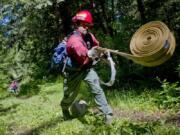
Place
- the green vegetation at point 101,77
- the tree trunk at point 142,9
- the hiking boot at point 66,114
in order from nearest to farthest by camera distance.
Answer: the green vegetation at point 101,77, the hiking boot at point 66,114, the tree trunk at point 142,9

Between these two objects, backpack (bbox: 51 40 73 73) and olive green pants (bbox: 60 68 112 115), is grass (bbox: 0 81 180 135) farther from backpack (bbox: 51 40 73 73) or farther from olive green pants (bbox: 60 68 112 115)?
backpack (bbox: 51 40 73 73)

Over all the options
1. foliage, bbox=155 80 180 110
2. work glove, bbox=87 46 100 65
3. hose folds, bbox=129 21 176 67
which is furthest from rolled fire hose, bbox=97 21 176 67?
foliage, bbox=155 80 180 110

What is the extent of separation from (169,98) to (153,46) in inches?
151

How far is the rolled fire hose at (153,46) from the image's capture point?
7367 millimetres

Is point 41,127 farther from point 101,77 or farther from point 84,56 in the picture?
point 101,77

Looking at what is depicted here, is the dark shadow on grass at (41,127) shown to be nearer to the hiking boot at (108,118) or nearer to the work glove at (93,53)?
the hiking boot at (108,118)

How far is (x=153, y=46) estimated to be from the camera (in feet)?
24.6

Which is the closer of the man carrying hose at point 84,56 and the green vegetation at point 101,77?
the man carrying hose at point 84,56

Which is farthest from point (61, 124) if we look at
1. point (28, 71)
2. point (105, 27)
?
point (28, 71)

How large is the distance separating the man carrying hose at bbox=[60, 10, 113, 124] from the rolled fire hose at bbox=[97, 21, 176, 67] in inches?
33.1

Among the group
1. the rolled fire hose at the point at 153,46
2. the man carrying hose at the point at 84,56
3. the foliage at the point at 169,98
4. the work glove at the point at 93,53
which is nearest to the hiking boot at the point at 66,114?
the man carrying hose at the point at 84,56

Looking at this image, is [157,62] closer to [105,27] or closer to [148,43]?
[148,43]

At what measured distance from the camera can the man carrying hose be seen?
8242 millimetres

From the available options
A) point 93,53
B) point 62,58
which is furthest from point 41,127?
point 93,53
